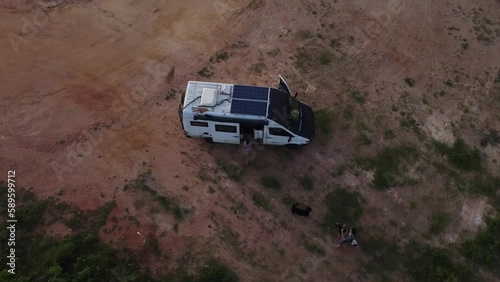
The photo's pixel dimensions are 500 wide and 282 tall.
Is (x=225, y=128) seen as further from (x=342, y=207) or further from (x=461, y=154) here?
(x=461, y=154)

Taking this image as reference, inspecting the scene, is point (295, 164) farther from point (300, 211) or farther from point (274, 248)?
point (274, 248)

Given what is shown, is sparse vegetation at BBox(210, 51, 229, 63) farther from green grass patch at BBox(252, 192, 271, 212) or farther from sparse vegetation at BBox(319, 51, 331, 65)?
green grass patch at BBox(252, 192, 271, 212)

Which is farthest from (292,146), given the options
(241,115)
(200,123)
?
(200,123)

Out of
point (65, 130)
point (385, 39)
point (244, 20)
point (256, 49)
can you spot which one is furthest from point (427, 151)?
point (65, 130)

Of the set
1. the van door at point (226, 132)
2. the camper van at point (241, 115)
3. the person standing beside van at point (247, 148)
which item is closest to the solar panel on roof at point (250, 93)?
the camper van at point (241, 115)

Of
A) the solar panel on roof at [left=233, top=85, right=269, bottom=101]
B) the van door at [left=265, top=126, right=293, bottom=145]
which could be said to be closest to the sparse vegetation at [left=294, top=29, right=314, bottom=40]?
the solar panel on roof at [left=233, top=85, right=269, bottom=101]
